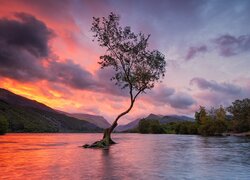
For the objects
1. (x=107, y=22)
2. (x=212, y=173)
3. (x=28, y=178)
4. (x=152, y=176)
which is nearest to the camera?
(x=28, y=178)

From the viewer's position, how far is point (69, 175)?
23.9m

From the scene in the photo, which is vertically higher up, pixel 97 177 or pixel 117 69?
pixel 117 69

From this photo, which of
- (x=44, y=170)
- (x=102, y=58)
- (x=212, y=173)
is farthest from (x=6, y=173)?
(x=102, y=58)

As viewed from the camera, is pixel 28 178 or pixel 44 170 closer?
pixel 28 178

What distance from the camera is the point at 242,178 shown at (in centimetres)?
2273

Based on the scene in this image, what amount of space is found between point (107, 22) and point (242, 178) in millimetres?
57939

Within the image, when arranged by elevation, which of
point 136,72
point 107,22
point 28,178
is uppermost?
point 107,22

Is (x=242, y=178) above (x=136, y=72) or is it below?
below

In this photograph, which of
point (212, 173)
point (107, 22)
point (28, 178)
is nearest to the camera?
point (28, 178)

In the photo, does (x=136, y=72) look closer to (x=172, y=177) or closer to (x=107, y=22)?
(x=107, y=22)

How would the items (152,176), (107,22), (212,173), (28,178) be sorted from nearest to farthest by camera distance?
1. (28,178)
2. (152,176)
3. (212,173)
4. (107,22)

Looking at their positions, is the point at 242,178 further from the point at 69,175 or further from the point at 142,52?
the point at 142,52

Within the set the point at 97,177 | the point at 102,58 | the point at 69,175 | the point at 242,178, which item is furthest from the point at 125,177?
the point at 102,58

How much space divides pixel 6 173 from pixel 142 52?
5616 centimetres
